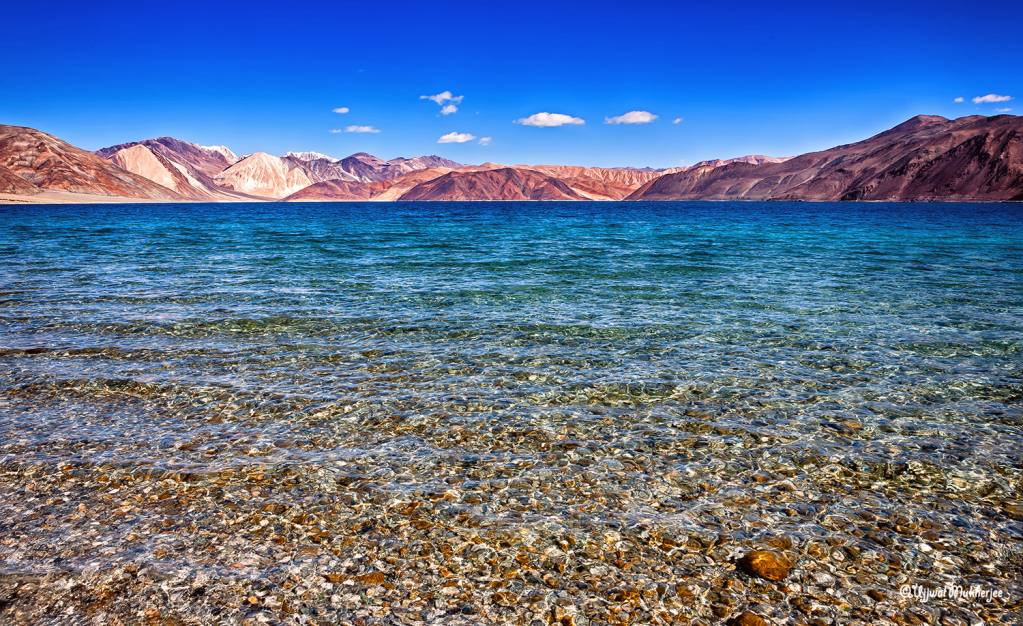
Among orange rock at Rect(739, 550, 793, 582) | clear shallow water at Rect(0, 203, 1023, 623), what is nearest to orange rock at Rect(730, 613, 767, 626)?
clear shallow water at Rect(0, 203, 1023, 623)

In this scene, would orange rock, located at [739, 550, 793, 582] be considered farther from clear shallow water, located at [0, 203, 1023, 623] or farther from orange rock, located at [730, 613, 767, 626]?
orange rock, located at [730, 613, 767, 626]

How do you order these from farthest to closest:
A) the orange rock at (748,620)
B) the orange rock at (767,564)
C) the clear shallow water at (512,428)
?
1. the clear shallow water at (512,428)
2. the orange rock at (767,564)
3. the orange rock at (748,620)

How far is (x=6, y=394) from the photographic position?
707 centimetres

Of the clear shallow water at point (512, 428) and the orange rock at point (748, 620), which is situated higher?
the clear shallow water at point (512, 428)

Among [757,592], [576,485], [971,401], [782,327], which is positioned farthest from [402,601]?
[782,327]

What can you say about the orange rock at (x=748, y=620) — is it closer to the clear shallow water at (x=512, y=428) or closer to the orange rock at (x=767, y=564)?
the clear shallow water at (x=512, y=428)

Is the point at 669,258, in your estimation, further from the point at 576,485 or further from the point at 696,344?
the point at 576,485

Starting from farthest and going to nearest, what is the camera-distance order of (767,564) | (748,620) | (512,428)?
(512,428), (767,564), (748,620)

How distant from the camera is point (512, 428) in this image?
619cm

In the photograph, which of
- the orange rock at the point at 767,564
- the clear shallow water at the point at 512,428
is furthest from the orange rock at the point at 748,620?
the orange rock at the point at 767,564

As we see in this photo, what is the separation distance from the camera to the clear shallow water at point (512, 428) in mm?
4277

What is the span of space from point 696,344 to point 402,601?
23.0 ft

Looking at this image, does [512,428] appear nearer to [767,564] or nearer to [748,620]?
[767,564]

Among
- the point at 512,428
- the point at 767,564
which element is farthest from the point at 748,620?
the point at 512,428
